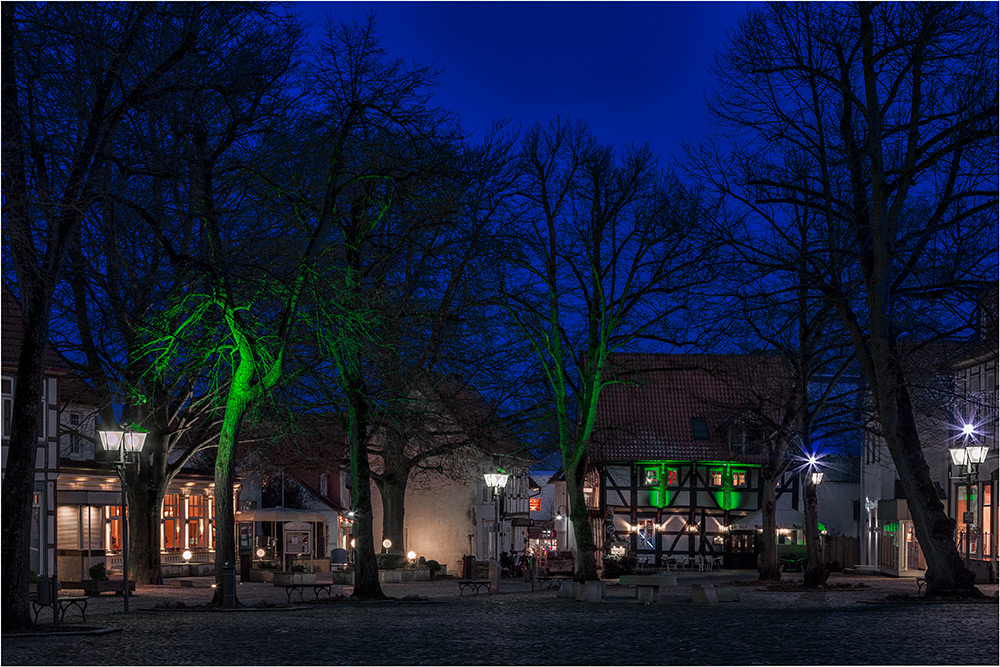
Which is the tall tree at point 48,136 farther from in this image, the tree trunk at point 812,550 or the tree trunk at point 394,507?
the tree trunk at point 394,507

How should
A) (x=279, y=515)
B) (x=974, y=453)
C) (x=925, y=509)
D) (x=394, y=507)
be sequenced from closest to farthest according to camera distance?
(x=925, y=509), (x=974, y=453), (x=394, y=507), (x=279, y=515)

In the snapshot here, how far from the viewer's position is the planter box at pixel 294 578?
38312mm

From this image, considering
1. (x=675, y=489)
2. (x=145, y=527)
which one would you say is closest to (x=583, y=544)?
(x=145, y=527)

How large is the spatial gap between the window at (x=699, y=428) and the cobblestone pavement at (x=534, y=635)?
3219 centimetres

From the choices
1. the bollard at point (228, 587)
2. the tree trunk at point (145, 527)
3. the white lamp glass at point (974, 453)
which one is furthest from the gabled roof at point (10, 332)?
the white lamp glass at point (974, 453)

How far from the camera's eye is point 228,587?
2555 centimetres

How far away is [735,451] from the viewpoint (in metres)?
60.0

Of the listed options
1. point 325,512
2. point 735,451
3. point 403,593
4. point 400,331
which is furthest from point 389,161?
point 325,512

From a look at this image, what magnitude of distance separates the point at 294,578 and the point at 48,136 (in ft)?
75.6

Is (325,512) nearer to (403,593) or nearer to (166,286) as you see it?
(403,593)

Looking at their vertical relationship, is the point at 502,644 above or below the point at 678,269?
below

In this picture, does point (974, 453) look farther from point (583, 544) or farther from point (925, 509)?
point (583, 544)

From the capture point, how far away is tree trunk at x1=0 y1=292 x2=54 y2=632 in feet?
59.5

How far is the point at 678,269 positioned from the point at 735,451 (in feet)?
81.5
